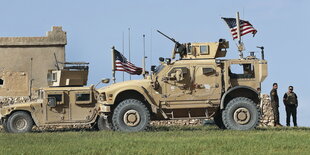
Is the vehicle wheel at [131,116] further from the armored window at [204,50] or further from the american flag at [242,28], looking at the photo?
the american flag at [242,28]

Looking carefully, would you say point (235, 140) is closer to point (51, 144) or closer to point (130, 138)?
point (130, 138)

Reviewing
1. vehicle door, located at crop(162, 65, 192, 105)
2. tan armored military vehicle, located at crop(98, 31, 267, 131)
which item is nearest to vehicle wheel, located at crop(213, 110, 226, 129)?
tan armored military vehicle, located at crop(98, 31, 267, 131)

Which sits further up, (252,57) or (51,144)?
(252,57)

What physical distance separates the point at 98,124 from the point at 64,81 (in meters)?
2.93

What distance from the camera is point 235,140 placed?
52.0 feet

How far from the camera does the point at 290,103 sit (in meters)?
25.8

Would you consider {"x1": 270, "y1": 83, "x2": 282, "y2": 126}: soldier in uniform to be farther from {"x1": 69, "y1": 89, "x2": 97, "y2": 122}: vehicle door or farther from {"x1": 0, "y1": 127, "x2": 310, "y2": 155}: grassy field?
{"x1": 0, "y1": 127, "x2": 310, "y2": 155}: grassy field

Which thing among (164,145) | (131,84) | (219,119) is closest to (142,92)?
(131,84)

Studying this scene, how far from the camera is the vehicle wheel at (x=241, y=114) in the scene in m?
20.0

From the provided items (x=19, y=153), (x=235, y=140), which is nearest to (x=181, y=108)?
(x=235, y=140)

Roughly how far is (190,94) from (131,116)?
1.90 m

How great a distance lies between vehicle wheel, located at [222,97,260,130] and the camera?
65.8 ft

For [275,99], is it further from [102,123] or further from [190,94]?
[102,123]

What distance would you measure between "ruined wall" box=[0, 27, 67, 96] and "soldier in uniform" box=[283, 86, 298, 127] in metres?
16.5
